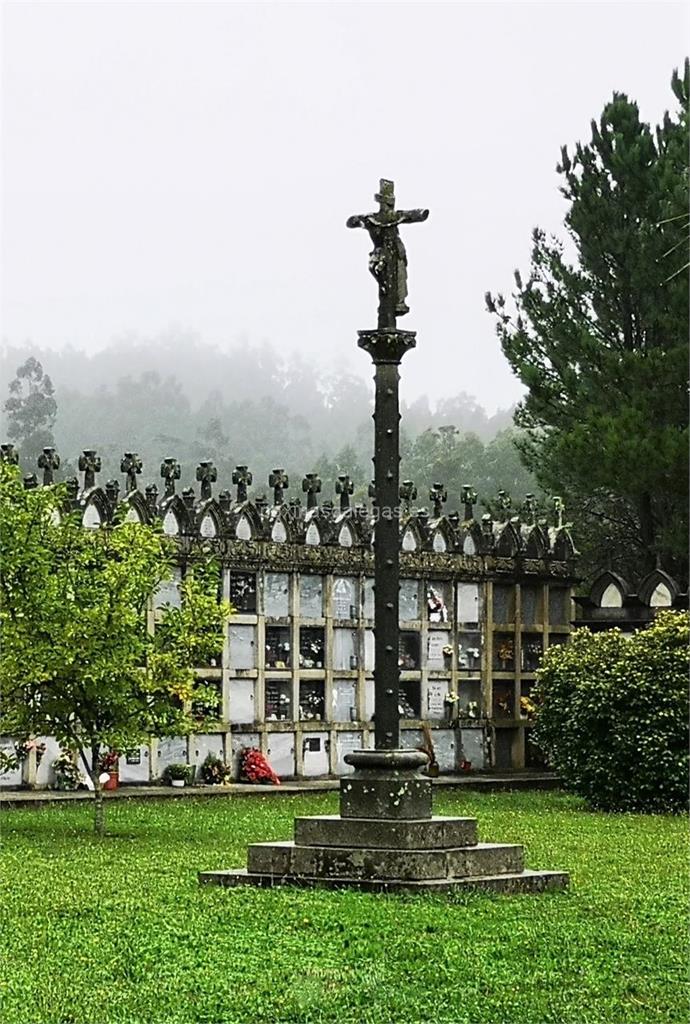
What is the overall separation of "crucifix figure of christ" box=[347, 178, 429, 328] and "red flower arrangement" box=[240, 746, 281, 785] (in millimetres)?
9742

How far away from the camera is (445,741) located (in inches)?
950

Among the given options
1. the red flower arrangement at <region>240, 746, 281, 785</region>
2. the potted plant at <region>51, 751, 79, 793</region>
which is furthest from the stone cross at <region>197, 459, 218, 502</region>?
the potted plant at <region>51, 751, 79, 793</region>

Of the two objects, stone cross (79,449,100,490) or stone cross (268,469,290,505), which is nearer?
stone cross (79,449,100,490)

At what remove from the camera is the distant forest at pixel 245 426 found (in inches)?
2137

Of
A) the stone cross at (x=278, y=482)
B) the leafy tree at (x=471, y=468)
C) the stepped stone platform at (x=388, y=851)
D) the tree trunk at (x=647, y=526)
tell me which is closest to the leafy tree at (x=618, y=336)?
the tree trunk at (x=647, y=526)

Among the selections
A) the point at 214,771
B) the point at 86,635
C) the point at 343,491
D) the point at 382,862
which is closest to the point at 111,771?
the point at 214,771

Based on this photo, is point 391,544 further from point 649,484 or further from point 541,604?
point 649,484

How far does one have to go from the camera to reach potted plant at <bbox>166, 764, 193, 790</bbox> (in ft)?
69.5

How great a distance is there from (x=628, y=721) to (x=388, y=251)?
335 inches

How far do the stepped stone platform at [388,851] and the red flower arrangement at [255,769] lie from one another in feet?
30.8

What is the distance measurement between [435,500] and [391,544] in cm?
1183

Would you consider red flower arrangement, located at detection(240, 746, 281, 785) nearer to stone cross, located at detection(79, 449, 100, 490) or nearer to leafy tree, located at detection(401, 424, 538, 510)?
stone cross, located at detection(79, 449, 100, 490)

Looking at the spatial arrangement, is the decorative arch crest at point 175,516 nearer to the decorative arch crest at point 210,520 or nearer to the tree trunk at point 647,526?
the decorative arch crest at point 210,520

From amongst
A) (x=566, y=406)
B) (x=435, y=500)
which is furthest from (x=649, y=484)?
(x=435, y=500)
